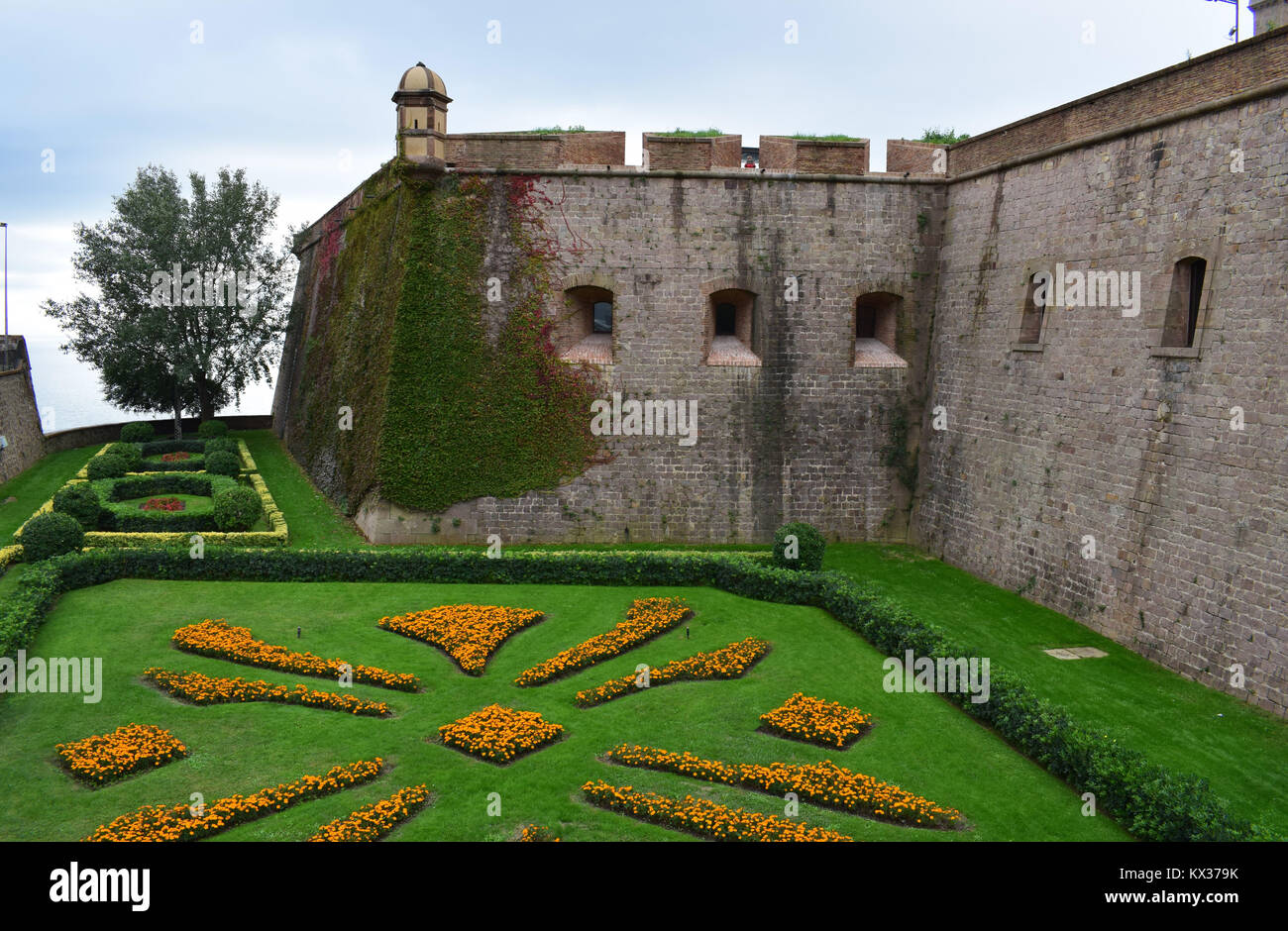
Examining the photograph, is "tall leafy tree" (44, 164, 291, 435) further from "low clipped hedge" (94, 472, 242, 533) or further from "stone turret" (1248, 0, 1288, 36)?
"stone turret" (1248, 0, 1288, 36)

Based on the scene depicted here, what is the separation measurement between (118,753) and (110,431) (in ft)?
93.6

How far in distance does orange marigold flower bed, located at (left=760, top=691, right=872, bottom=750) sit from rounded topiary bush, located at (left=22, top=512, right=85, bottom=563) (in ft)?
46.8

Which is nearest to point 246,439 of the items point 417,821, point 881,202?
point 881,202

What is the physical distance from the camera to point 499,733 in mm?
12000

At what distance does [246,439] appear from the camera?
35531 mm

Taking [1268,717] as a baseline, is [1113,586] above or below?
above

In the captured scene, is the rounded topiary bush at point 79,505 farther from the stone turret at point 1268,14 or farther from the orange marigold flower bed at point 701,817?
the stone turret at point 1268,14

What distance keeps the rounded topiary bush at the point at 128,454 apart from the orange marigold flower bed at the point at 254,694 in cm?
1605

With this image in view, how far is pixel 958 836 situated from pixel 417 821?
5.81 m

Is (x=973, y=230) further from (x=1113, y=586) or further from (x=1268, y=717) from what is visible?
(x=1268, y=717)

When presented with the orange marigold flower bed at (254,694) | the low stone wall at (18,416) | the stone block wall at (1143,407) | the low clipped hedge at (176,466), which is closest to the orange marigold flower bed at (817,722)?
the orange marigold flower bed at (254,694)

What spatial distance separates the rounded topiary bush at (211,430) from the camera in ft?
112
